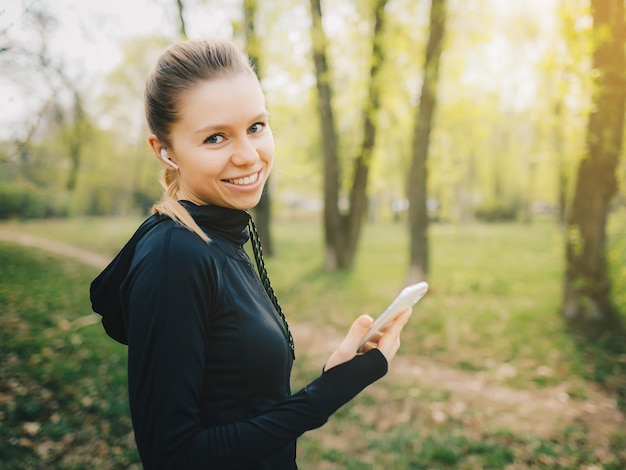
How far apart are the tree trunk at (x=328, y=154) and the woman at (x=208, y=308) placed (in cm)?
1008

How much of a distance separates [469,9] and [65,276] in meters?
10.6

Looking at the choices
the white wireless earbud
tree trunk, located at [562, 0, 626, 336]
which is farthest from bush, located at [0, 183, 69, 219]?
tree trunk, located at [562, 0, 626, 336]

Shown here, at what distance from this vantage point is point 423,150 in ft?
30.0

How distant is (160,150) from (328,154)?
10875mm

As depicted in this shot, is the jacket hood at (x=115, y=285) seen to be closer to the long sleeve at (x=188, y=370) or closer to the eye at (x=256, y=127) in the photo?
the long sleeve at (x=188, y=370)

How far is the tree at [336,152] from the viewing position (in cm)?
1065

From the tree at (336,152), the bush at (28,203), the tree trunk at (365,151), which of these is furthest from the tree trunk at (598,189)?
the bush at (28,203)

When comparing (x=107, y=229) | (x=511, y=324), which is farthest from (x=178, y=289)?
(x=107, y=229)

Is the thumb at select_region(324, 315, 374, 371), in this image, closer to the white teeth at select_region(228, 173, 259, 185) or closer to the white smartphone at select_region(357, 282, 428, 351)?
the white smartphone at select_region(357, 282, 428, 351)

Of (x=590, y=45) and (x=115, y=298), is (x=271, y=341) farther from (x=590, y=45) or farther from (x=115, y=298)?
(x=590, y=45)

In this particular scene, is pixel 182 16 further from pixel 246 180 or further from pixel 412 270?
pixel 246 180

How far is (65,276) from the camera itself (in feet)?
34.4

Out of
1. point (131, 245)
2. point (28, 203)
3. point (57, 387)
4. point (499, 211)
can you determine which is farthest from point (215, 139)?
point (499, 211)

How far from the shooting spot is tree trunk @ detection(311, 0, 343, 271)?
36.2 ft
